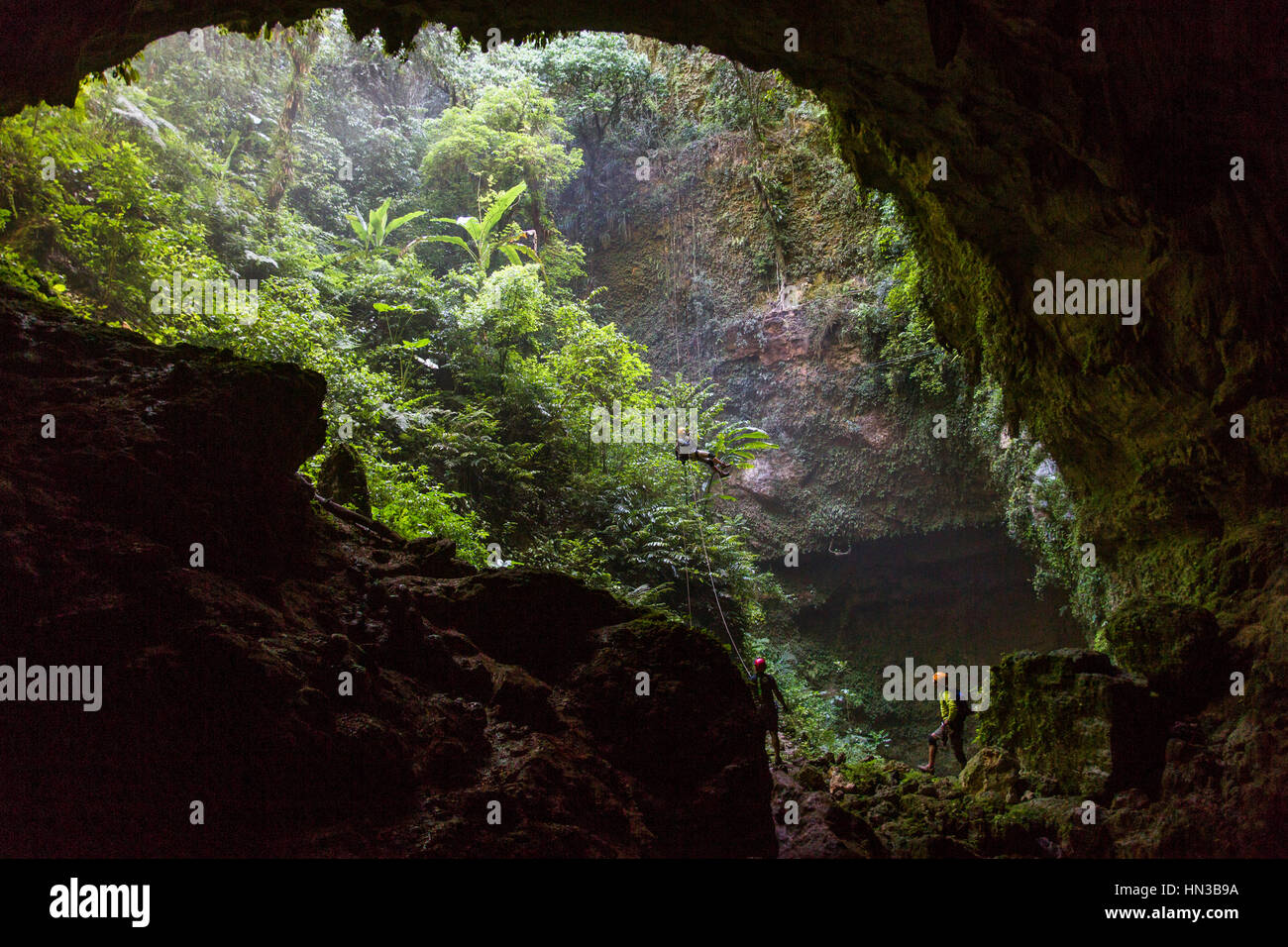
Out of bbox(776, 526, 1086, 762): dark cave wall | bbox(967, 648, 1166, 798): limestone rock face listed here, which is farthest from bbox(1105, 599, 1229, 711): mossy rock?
bbox(776, 526, 1086, 762): dark cave wall

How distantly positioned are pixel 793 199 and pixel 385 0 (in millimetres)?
13582

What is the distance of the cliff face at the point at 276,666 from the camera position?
3.22 meters

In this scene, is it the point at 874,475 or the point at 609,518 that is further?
the point at 874,475

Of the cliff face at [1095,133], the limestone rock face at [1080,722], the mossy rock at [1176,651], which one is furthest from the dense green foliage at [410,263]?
the mossy rock at [1176,651]

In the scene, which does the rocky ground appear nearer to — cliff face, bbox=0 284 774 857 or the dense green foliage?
cliff face, bbox=0 284 774 857

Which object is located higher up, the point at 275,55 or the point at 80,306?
the point at 275,55

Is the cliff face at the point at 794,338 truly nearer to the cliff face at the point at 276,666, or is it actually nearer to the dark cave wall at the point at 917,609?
the dark cave wall at the point at 917,609

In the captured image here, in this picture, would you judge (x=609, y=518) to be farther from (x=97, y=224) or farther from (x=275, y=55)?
(x=275, y=55)

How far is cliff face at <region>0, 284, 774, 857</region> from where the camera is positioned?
3225mm

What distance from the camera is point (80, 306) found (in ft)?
24.3
